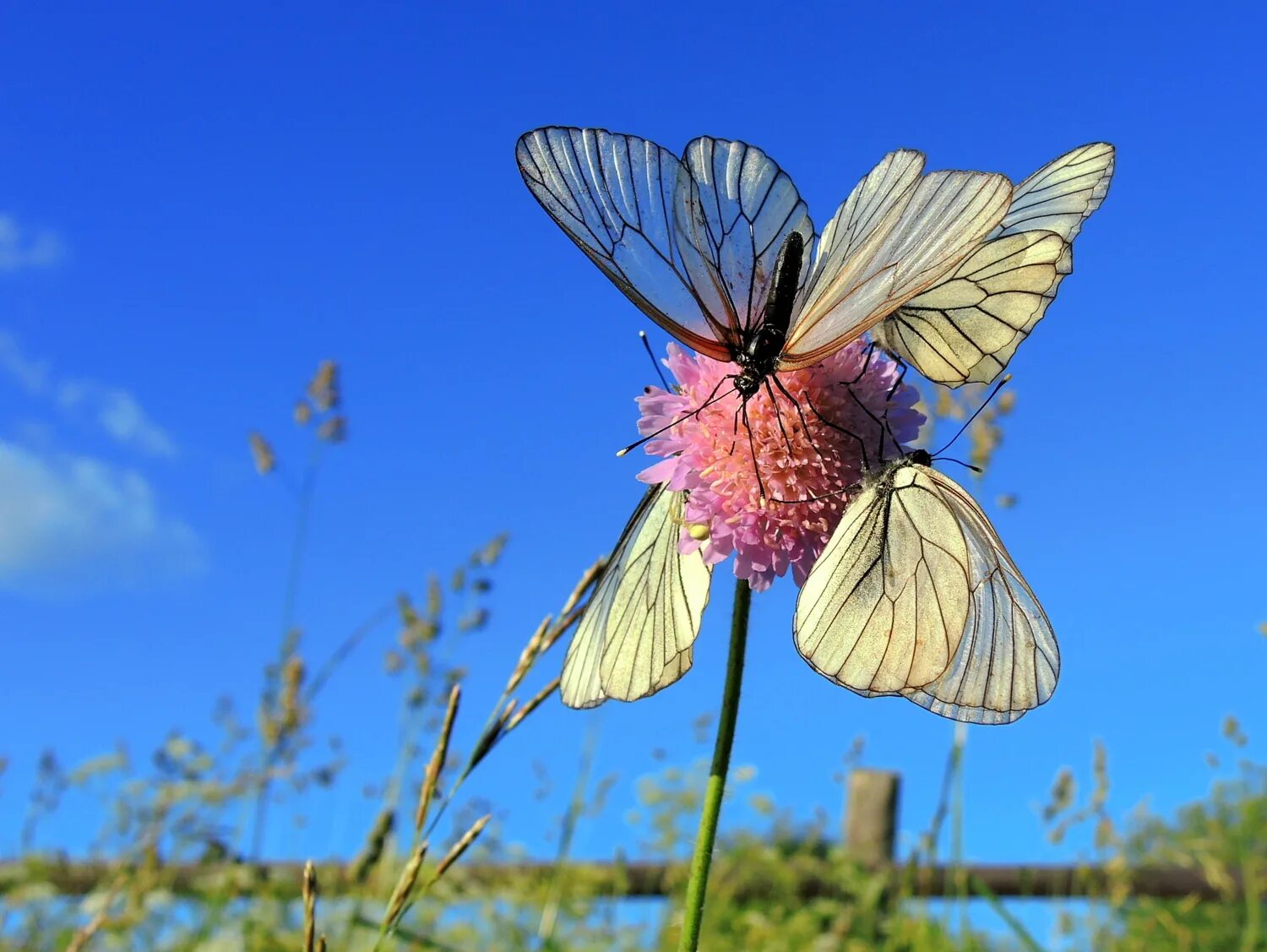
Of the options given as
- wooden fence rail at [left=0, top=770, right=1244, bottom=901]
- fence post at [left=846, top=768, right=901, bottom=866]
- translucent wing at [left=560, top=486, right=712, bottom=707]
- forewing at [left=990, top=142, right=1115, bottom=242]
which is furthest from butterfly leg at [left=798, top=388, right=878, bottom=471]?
fence post at [left=846, top=768, right=901, bottom=866]

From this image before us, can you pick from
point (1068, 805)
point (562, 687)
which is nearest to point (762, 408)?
point (562, 687)

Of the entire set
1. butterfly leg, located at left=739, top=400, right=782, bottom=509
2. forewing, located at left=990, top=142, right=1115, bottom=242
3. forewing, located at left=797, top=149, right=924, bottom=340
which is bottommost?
butterfly leg, located at left=739, top=400, right=782, bottom=509

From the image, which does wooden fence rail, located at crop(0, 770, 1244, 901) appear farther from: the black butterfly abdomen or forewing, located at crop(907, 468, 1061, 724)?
the black butterfly abdomen

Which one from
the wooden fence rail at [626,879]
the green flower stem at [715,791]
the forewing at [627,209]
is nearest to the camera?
the green flower stem at [715,791]

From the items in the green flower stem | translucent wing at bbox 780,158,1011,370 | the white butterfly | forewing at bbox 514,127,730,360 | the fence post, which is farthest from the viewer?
the fence post

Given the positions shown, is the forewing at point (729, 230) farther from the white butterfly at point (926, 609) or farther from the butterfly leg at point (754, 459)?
the white butterfly at point (926, 609)

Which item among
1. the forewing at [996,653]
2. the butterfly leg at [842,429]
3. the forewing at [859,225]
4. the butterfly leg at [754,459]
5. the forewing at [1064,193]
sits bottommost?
the forewing at [996,653]

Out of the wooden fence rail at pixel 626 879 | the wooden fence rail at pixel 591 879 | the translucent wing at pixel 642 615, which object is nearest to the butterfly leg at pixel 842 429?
the translucent wing at pixel 642 615
